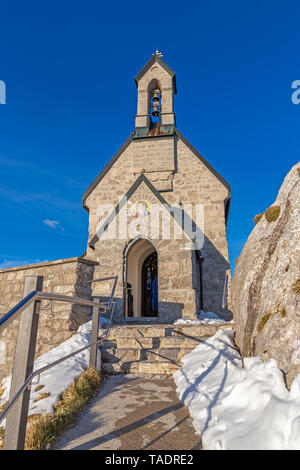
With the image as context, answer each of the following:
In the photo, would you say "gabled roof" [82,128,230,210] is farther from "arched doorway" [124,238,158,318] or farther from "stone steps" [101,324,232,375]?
"stone steps" [101,324,232,375]

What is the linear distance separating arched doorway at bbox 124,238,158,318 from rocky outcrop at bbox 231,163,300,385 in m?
7.97

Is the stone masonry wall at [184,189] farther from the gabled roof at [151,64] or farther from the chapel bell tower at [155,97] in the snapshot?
the gabled roof at [151,64]

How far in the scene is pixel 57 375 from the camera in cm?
418

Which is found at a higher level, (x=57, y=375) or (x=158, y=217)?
(x=158, y=217)

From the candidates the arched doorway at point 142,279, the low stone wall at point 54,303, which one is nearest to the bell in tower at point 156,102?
the arched doorway at point 142,279

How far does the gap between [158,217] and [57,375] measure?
20.0 ft

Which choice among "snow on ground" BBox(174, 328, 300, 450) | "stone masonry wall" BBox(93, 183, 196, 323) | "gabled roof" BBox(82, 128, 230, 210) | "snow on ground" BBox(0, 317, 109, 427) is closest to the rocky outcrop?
"snow on ground" BBox(174, 328, 300, 450)

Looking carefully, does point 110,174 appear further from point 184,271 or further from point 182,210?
point 184,271

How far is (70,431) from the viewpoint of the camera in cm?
298

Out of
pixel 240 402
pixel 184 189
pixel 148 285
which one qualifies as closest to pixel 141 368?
pixel 240 402

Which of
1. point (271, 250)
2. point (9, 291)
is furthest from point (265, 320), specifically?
point (9, 291)

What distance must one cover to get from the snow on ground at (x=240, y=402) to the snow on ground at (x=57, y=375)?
143 cm

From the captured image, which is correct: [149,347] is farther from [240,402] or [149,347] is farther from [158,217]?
[158,217]

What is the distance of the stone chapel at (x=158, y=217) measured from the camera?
9203mm
